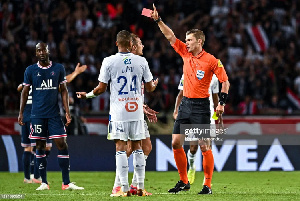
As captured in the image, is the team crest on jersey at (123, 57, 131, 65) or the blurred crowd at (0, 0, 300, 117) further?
the blurred crowd at (0, 0, 300, 117)

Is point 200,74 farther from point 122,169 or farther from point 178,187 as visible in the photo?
point 122,169

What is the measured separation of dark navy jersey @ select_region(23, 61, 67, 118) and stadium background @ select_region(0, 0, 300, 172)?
6031 mm

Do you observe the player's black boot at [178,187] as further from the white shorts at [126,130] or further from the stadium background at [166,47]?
the stadium background at [166,47]

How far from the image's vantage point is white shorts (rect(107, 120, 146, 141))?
9602mm

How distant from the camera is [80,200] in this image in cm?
938

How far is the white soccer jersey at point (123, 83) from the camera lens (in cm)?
961

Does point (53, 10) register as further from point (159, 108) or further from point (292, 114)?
point (292, 114)

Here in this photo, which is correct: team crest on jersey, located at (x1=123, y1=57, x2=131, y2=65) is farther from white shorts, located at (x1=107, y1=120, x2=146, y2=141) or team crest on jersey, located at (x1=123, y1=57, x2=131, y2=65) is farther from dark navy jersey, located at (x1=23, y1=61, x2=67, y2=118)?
dark navy jersey, located at (x1=23, y1=61, x2=67, y2=118)

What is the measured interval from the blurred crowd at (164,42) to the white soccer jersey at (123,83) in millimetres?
8669

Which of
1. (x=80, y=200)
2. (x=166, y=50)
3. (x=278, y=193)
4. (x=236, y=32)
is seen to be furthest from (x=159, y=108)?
(x=80, y=200)

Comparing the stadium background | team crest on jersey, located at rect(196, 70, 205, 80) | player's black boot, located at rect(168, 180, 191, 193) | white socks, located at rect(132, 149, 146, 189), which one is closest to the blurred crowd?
the stadium background

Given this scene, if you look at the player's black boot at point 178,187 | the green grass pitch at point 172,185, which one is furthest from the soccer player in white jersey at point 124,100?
the player's black boot at point 178,187

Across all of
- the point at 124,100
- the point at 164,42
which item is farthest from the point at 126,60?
the point at 164,42

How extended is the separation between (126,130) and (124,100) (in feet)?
1.37
